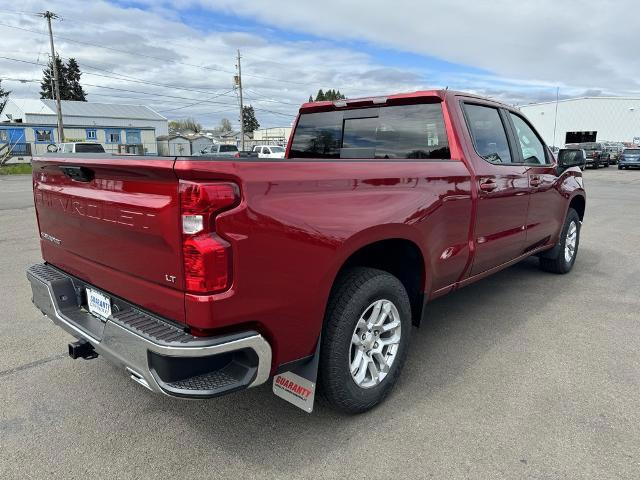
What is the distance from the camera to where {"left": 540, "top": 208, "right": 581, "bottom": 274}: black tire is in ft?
18.6

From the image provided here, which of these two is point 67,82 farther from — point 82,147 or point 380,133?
point 380,133

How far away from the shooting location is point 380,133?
13.1ft

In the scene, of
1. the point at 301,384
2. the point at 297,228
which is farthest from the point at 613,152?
the point at 297,228

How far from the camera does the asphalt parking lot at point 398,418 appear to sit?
2482 millimetres

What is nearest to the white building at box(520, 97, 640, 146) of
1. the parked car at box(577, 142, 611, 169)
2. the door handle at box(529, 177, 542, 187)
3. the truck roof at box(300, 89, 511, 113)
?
the parked car at box(577, 142, 611, 169)

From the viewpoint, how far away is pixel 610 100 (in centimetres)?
5672

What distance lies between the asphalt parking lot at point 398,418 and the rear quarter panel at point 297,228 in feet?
2.07

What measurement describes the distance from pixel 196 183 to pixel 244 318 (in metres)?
0.62

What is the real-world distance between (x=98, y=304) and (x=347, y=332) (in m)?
1.38

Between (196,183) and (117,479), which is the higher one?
(196,183)

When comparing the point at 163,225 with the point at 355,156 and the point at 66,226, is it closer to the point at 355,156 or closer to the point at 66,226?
the point at 66,226

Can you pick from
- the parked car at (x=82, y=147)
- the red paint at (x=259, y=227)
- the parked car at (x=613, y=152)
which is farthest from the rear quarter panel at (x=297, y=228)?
the parked car at (x=613, y=152)

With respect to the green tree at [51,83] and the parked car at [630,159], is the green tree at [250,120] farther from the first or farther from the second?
the parked car at [630,159]

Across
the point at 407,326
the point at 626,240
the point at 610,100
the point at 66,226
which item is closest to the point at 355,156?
the point at 407,326
